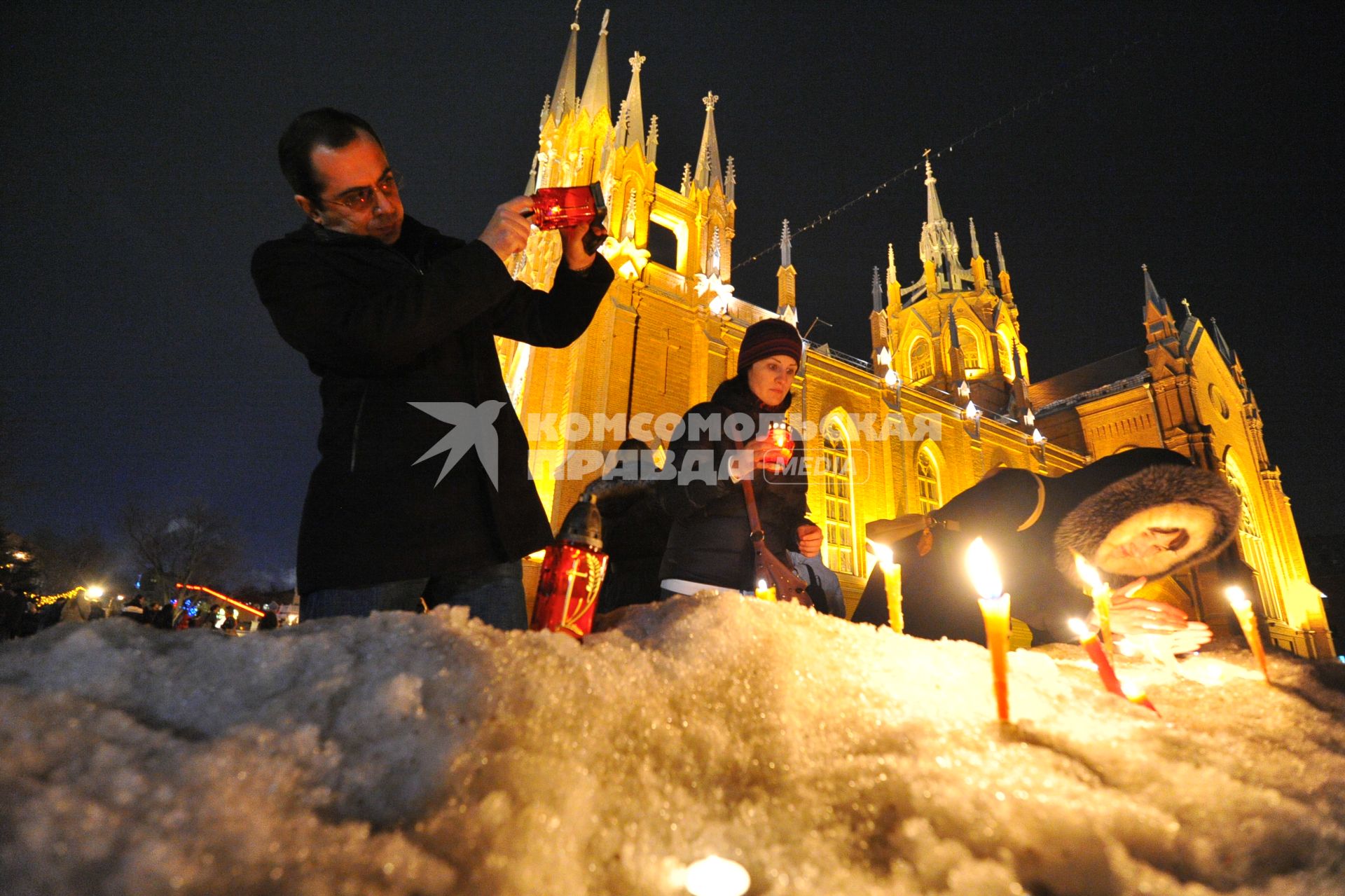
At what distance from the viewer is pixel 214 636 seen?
2.63 feet

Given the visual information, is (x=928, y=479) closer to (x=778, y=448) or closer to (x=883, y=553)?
(x=883, y=553)

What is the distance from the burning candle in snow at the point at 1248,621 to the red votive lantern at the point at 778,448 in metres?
1.34

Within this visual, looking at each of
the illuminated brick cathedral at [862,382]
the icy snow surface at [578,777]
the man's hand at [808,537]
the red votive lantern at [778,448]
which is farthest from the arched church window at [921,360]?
the icy snow surface at [578,777]

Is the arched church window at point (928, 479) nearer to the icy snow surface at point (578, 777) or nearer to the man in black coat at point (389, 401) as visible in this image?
the man in black coat at point (389, 401)

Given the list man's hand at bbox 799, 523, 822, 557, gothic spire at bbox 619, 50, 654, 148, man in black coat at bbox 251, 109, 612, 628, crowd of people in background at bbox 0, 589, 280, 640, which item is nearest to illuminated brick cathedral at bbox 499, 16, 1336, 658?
gothic spire at bbox 619, 50, 654, 148

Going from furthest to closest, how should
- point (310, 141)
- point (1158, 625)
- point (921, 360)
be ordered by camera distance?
point (921, 360)
point (1158, 625)
point (310, 141)

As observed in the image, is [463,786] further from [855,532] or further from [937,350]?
[937,350]

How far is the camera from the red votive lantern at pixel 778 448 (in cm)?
224

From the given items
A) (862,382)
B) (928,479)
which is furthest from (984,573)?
(928,479)

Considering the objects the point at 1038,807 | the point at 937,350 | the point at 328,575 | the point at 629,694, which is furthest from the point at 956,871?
the point at 937,350

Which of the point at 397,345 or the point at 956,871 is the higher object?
the point at 397,345

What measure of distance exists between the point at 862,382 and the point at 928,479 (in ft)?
13.5

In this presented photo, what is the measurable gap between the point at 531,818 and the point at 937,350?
28.2 meters

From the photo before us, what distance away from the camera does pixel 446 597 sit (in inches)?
54.4
